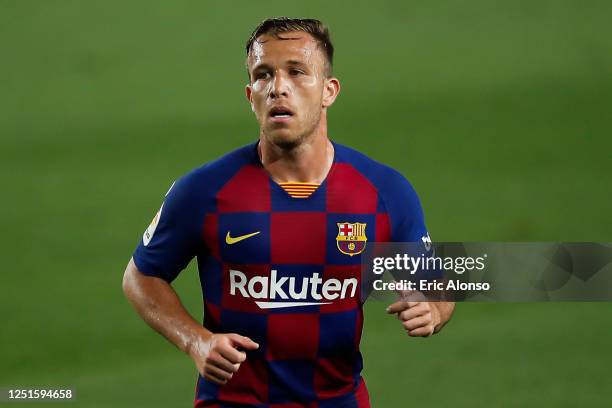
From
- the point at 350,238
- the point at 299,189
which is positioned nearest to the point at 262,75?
the point at 299,189

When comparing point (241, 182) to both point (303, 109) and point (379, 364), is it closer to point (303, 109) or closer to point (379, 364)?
point (303, 109)

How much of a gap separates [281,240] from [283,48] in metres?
0.66

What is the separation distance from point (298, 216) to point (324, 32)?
659 mm

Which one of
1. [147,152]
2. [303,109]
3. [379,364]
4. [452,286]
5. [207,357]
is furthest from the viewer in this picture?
[147,152]

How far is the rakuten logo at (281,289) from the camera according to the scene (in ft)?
13.0

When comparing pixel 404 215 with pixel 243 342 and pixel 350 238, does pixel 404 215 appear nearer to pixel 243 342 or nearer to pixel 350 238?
pixel 350 238

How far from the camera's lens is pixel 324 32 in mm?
4094

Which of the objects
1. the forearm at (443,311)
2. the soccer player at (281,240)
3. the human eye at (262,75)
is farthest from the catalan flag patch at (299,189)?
the forearm at (443,311)

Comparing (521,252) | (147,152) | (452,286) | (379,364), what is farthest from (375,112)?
(452,286)

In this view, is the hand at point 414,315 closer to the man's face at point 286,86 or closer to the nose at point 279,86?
the man's face at point 286,86

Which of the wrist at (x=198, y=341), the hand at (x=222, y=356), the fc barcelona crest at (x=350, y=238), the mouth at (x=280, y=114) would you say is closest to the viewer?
the hand at (x=222, y=356)

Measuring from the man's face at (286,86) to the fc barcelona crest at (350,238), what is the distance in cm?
34

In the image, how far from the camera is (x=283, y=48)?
397 centimetres

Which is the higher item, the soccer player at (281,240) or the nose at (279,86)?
the nose at (279,86)
